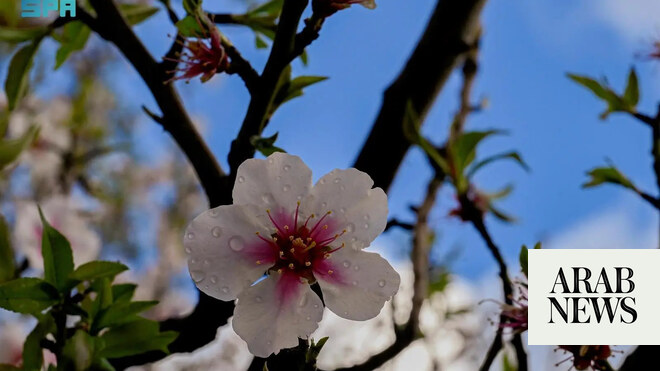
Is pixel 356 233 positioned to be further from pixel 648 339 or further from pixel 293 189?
pixel 648 339

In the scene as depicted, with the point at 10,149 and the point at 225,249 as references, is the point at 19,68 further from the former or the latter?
the point at 225,249

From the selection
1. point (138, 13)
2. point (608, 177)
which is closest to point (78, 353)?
point (138, 13)

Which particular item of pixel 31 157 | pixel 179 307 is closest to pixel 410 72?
pixel 179 307

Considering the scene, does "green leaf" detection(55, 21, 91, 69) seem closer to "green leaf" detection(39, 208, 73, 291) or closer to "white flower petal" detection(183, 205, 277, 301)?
"green leaf" detection(39, 208, 73, 291)

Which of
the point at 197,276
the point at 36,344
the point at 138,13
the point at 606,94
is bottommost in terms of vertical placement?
the point at 36,344

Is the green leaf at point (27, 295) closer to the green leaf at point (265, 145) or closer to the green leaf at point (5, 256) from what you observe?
the green leaf at point (5, 256)
